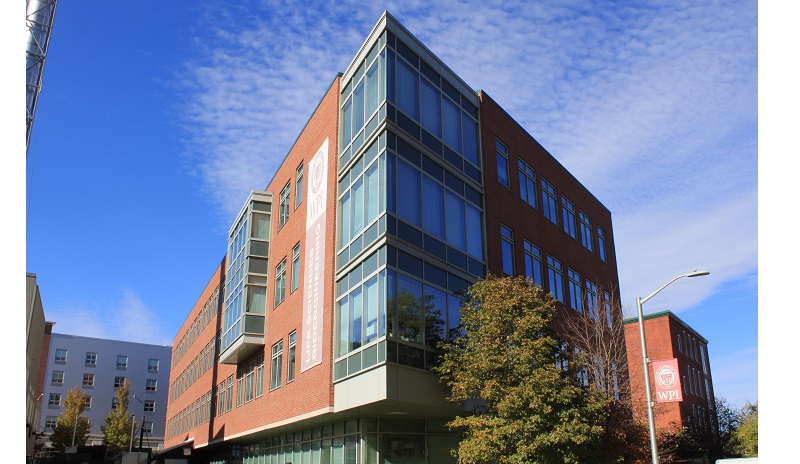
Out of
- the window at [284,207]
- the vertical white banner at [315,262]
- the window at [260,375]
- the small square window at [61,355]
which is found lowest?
the window at [260,375]

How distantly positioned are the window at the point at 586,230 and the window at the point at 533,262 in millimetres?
6982

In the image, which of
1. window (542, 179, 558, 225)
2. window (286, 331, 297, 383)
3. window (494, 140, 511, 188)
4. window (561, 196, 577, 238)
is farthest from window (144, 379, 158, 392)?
window (494, 140, 511, 188)

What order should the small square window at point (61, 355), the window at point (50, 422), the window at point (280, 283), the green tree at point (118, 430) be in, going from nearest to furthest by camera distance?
1. the window at point (280, 283)
2. the green tree at point (118, 430)
3. the window at point (50, 422)
4. the small square window at point (61, 355)

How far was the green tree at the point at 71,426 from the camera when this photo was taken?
3142 inches

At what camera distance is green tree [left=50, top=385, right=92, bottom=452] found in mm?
79812

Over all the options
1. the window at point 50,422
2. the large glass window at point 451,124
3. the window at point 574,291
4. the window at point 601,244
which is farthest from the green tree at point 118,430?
the large glass window at point 451,124

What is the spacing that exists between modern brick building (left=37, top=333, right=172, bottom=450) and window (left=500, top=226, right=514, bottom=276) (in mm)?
80074

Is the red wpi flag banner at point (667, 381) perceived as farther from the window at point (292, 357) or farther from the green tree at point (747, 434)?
the green tree at point (747, 434)

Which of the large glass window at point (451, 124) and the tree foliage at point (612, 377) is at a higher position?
the large glass window at point (451, 124)

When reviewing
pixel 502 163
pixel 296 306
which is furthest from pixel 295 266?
pixel 502 163

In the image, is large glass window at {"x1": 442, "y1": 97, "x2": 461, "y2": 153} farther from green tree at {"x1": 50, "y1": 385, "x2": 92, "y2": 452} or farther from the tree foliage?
green tree at {"x1": 50, "y1": 385, "x2": 92, "y2": 452}

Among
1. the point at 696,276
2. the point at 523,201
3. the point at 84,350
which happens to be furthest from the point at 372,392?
the point at 84,350

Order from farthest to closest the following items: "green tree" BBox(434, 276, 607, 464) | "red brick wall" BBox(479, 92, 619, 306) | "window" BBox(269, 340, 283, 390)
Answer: "window" BBox(269, 340, 283, 390) < "red brick wall" BBox(479, 92, 619, 306) < "green tree" BBox(434, 276, 607, 464)
